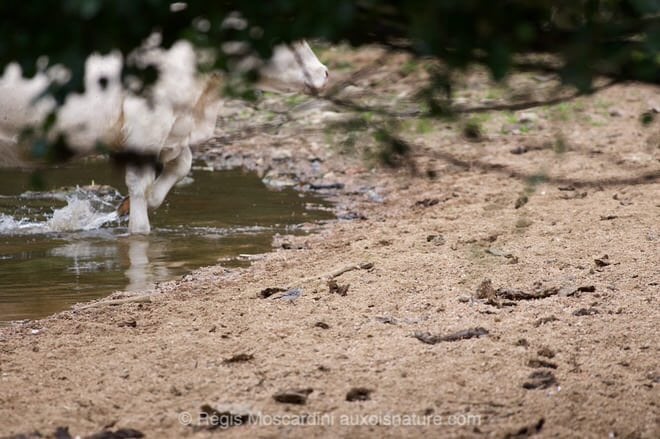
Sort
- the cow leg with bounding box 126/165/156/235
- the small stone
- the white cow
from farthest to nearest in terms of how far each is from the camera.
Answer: the small stone
the cow leg with bounding box 126/165/156/235
the white cow

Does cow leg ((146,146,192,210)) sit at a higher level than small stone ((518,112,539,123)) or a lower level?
lower

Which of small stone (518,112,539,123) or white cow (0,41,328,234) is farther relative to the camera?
small stone (518,112,539,123)

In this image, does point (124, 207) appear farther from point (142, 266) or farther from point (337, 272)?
point (337, 272)

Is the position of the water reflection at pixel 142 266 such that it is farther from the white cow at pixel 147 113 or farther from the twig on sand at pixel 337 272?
the twig on sand at pixel 337 272

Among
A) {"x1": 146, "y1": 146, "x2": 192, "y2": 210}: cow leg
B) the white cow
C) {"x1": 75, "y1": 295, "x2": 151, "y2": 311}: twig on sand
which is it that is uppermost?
the white cow

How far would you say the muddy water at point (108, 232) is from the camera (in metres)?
7.75

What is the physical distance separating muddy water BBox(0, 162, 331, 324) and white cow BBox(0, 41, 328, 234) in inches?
18.0

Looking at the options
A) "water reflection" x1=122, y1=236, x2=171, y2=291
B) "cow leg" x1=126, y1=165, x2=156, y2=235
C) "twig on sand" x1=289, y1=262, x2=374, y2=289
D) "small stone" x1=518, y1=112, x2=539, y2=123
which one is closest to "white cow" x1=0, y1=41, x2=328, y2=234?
"cow leg" x1=126, y1=165, x2=156, y2=235

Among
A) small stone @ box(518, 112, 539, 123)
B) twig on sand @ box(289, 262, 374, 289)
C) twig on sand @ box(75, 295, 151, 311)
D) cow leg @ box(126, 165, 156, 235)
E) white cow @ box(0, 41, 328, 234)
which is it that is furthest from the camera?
small stone @ box(518, 112, 539, 123)

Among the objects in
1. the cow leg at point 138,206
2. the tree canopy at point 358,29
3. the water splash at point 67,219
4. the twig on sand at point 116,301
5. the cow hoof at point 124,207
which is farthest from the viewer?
the cow hoof at point 124,207

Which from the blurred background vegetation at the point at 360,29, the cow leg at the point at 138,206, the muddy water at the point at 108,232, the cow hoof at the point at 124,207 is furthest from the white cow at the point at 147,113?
the blurred background vegetation at the point at 360,29

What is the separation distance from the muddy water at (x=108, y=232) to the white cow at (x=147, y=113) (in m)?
0.46

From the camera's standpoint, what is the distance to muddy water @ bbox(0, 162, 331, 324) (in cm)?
775

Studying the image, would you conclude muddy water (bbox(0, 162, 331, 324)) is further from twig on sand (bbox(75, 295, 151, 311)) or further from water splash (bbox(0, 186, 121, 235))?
twig on sand (bbox(75, 295, 151, 311))
